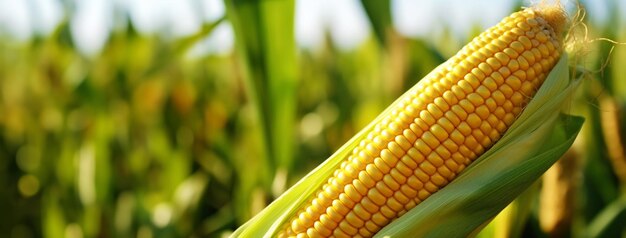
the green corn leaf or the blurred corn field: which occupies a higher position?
the green corn leaf

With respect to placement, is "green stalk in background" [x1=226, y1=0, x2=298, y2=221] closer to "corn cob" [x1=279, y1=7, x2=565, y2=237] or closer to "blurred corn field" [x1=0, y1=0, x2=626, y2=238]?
"blurred corn field" [x1=0, y1=0, x2=626, y2=238]

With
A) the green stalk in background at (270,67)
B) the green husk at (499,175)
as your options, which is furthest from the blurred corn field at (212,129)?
the green husk at (499,175)

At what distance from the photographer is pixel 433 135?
4.15ft

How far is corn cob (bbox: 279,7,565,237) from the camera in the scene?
1266 millimetres

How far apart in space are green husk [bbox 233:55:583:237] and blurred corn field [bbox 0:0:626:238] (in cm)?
23

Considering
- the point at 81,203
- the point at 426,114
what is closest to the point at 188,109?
the point at 81,203

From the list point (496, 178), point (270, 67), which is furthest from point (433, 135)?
point (270, 67)

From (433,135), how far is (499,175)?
0.44 feet

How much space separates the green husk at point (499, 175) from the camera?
1.22m

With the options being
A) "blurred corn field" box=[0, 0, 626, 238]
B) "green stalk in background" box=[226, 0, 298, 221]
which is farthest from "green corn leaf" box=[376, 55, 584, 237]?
"green stalk in background" box=[226, 0, 298, 221]

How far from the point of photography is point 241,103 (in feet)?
14.1

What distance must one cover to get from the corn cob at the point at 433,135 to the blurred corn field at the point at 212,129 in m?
0.26

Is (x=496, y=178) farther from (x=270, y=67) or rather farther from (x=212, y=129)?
(x=212, y=129)

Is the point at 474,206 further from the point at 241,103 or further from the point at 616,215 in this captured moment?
the point at 241,103
